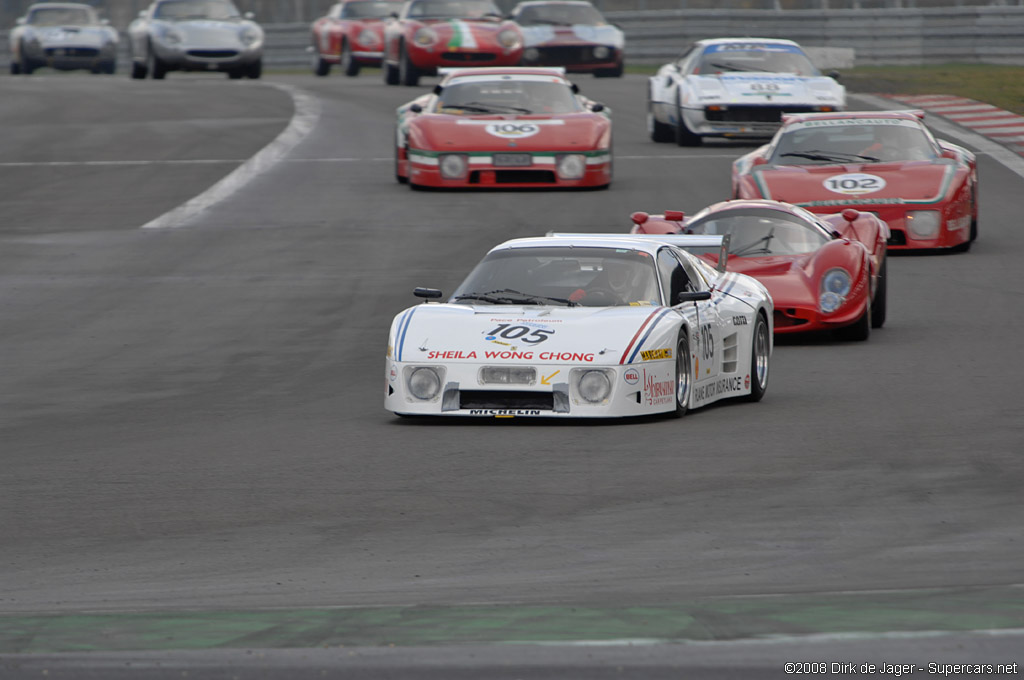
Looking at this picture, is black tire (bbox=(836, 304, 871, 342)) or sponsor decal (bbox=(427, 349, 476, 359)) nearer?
sponsor decal (bbox=(427, 349, 476, 359))

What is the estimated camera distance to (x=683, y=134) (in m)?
27.0

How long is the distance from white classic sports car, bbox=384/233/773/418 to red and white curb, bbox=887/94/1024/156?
1650 centimetres

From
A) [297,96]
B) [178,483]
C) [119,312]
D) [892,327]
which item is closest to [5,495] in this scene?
[178,483]

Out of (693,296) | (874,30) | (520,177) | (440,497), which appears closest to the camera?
(440,497)

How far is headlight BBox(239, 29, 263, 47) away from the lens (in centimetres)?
3725

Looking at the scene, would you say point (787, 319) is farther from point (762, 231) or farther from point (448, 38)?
point (448, 38)

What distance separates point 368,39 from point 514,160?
18.4 meters

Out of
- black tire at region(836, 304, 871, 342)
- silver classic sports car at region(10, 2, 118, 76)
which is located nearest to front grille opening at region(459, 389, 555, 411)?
black tire at region(836, 304, 871, 342)

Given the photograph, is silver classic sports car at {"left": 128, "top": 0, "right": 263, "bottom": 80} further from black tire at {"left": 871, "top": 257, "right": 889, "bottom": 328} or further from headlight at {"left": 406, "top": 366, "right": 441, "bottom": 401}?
headlight at {"left": 406, "top": 366, "right": 441, "bottom": 401}

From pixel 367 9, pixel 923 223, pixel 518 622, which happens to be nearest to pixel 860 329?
pixel 923 223

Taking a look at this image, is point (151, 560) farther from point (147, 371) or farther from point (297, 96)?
point (297, 96)

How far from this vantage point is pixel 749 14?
132 feet

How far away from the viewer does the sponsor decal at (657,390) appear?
10.4m

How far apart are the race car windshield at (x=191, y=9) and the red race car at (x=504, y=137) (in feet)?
47.5
